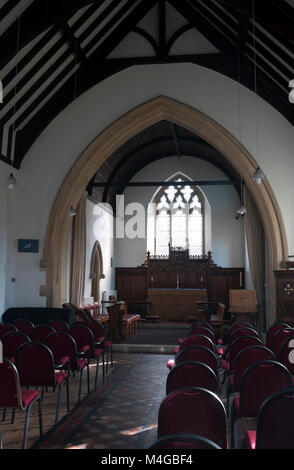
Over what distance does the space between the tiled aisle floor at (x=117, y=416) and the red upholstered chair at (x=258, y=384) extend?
1055 mm

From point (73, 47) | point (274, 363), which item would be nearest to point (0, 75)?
point (73, 47)

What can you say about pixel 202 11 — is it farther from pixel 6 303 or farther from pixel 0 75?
pixel 6 303

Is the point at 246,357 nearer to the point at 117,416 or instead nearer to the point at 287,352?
the point at 287,352

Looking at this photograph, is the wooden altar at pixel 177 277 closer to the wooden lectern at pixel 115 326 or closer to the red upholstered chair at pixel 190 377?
the wooden lectern at pixel 115 326

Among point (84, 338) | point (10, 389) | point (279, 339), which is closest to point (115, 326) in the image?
point (84, 338)

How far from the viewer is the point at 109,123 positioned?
1084cm

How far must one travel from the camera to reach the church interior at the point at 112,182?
16.3 ft

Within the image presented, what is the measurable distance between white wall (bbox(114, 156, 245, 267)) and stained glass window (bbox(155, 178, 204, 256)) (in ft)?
1.73

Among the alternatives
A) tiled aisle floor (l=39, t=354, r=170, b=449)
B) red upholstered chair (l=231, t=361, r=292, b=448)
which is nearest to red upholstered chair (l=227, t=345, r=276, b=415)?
red upholstered chair (l=231, t=361, r=292, b=448)

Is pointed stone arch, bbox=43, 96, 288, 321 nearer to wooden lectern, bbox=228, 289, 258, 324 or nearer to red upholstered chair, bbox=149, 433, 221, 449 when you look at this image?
wooden lectern, bbox=228, 289, 258, 324

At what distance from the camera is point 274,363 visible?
3.25 m

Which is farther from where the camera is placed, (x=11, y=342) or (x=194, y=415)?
(x=11, y=342)

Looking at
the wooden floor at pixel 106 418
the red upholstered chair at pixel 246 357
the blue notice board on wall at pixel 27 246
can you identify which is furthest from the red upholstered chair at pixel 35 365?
the blue notice board on wall at pixel 27 246

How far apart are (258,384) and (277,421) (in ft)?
3.12
